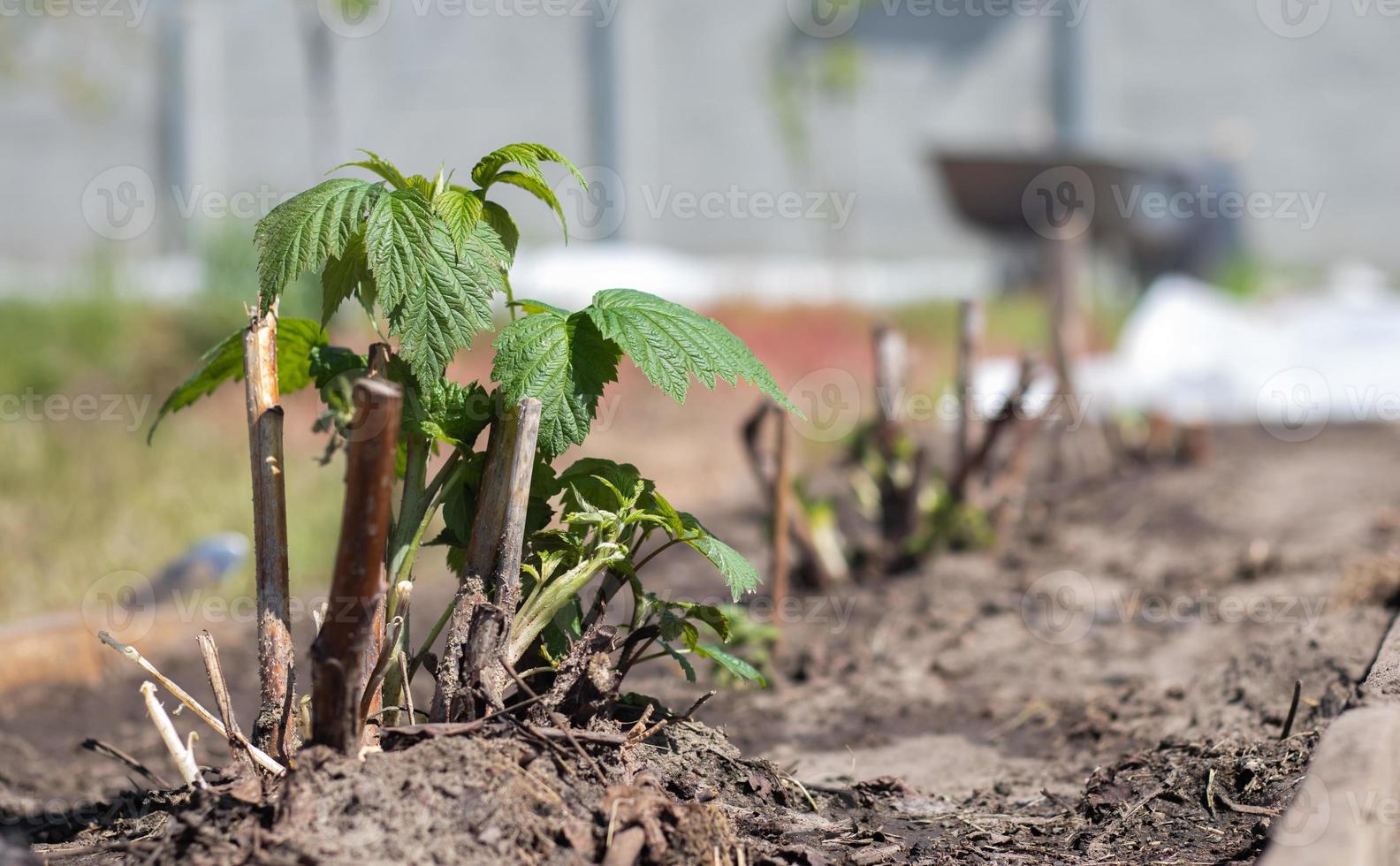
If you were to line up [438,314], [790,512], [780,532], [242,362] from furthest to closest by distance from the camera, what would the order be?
1. [790,512]
2. [780,532]
3. [242,362]
4. [438,314]

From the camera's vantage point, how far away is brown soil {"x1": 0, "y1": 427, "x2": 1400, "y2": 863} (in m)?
1.63

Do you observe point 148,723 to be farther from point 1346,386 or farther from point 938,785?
point 1346,386

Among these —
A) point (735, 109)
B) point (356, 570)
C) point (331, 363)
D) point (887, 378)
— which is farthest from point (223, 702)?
point (735, 109)

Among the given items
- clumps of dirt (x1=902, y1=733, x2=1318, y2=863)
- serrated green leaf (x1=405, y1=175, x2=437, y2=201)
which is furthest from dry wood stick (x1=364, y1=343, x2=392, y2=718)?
clumps of dirt (x1=902, y1=733, x2=1318, y2=863)

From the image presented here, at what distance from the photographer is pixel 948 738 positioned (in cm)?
293

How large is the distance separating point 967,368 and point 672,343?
2.84m

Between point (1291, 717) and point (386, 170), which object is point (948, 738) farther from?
point (386, 170)

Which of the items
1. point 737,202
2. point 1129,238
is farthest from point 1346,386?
point 737,202

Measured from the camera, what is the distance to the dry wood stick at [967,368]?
14.2ft

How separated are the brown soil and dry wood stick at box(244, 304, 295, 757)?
0.18 meters

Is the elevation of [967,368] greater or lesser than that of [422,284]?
lesser

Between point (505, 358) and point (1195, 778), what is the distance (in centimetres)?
144

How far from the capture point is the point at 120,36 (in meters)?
13.6

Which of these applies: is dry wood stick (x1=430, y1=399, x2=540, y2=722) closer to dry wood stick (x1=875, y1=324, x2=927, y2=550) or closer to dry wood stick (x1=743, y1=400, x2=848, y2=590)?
dry wood stick (x1=743, y1=400, x2=848, y2=590)
